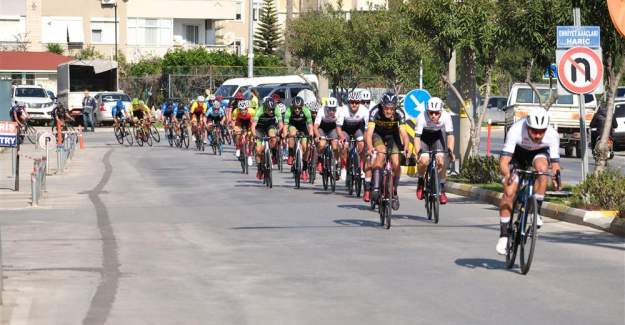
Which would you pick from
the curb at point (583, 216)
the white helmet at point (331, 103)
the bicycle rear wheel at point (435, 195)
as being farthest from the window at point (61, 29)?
the bicycle rear wheel at point (435, 195)

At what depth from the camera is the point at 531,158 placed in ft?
45.6

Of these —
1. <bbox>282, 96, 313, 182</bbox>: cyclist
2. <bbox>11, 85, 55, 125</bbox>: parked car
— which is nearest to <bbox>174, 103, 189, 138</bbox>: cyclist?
<bbox>11, 85, 55, 125</bbox>: parked car

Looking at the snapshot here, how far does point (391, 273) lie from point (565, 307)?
2.51 meters

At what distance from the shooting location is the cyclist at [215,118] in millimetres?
41094

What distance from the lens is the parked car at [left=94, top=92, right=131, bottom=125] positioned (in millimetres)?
64000

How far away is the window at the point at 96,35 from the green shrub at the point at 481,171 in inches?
2668

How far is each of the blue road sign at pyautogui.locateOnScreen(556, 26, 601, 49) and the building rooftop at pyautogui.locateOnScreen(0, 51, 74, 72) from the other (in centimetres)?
6458

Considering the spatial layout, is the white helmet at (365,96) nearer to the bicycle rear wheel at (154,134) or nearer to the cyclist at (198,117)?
the cyclist at (198,117)

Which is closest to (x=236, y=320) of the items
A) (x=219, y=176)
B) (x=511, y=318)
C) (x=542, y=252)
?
(x=511, y=318)

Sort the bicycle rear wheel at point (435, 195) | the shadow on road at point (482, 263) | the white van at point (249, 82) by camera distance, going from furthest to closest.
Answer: the white van at point (249, 82), the bicycle rear wheel at point (435, 195), the shadow on road at point (482, 263)

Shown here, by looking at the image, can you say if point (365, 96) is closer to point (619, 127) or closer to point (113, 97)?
point (619, 127)

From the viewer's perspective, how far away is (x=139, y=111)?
4709cm

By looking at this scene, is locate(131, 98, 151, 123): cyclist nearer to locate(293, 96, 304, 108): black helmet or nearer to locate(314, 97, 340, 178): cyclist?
locate(293, 96, 304, 108): black helmet

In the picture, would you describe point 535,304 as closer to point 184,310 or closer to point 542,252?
point 184,310
